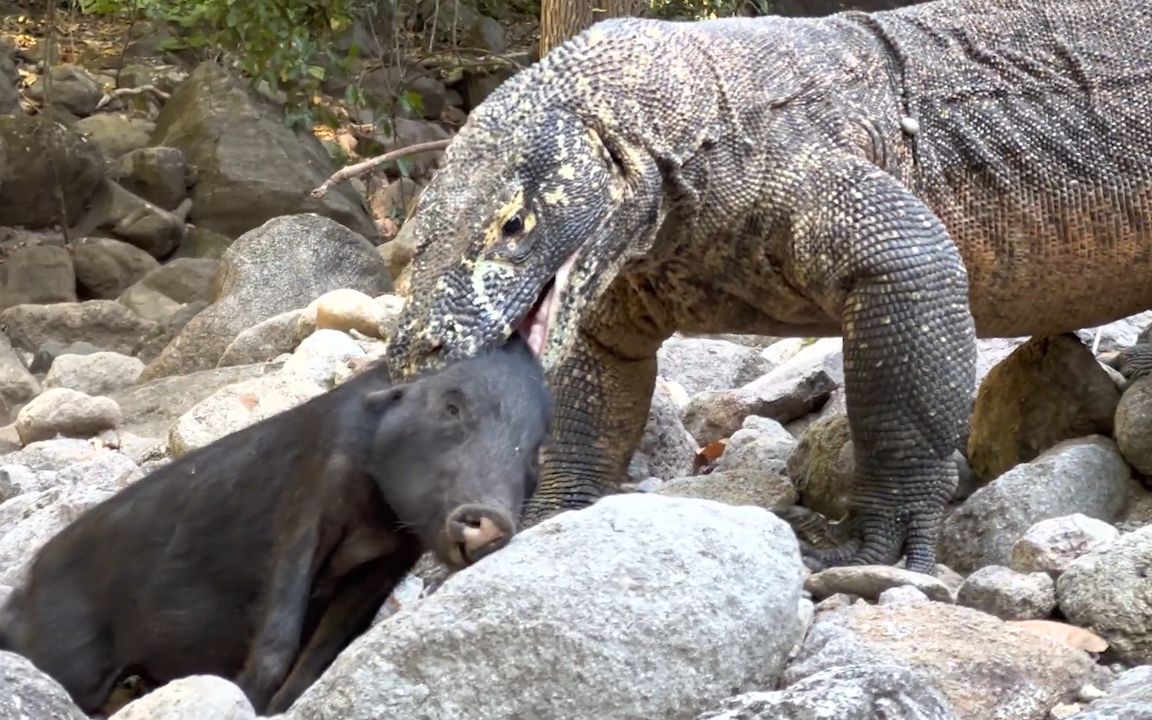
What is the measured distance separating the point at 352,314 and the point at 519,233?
14.0ft

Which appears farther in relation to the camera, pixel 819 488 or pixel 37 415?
pixel 37 415

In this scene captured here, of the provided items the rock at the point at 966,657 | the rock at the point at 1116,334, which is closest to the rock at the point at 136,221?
the rock at the point at 1116,334

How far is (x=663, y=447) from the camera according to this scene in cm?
651

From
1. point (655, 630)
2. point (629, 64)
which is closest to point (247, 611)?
point (655, 630)

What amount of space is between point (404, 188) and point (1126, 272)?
1225 centimetres

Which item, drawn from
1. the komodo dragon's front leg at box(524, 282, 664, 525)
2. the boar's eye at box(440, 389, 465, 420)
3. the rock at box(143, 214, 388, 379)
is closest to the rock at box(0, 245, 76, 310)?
the rock at box(143, 214, 388, 379)

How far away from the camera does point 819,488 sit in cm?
575

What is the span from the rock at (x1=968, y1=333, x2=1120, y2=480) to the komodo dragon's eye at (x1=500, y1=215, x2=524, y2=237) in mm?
2216

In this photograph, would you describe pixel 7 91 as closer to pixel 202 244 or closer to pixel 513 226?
pixel 202 244

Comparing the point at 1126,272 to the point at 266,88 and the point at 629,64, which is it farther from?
the point at 266,88

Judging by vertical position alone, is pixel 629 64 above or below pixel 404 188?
above

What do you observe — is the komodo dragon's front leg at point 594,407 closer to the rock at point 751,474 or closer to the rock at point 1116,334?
the rock at point 751,474

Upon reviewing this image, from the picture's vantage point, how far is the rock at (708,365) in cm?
817

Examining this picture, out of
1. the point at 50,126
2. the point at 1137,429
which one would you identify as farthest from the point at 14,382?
the point at 1137,429
